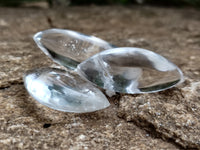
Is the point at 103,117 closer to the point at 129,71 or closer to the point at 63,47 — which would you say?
the point at 129,71

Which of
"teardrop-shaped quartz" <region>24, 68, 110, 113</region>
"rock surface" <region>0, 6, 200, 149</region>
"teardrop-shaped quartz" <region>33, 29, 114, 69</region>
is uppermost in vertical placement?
"teardrop-shaped quartz" <region>33, 29, 114, 69</region>

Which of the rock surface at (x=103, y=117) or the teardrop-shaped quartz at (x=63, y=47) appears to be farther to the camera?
the teardrop-shaped quartz at (x=63, y=47)

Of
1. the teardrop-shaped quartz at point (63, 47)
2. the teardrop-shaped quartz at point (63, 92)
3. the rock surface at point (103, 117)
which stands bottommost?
the rock surface at point (103, 117)

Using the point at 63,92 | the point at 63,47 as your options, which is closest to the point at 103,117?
the point at 63,92

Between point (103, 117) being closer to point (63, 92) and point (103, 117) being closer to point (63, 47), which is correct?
point (63, 92)

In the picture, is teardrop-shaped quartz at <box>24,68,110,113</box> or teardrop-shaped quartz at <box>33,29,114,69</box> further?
teardrop-shaped quartz at <box>33,29,114,69</box>

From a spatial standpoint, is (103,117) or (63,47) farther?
(63,47)
